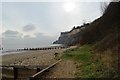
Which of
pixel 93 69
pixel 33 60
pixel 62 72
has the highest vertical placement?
pixel 33 60

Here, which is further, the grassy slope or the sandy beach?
the sandy beach

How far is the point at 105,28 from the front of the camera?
41656 millimetres

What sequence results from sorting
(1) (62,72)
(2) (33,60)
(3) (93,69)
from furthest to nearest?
(2) (33,60), (1) (62,72), (3) (93,69)

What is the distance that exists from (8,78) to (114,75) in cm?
1270

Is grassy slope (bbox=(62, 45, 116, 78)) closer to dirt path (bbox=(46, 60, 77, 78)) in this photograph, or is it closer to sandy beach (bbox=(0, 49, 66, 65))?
dirt path (bbox=(46, 60, 77, 78))

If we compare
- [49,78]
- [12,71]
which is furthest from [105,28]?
[49,78]

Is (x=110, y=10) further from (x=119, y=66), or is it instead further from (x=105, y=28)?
(x=119, y=66)

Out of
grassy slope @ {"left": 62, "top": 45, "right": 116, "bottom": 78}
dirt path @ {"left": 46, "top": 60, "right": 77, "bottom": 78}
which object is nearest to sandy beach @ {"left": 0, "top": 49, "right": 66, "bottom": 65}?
grassy slope @ {"left": 62, "top": 45, "right": 116, "bottom": 78}

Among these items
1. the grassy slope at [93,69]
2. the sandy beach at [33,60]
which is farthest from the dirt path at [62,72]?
the sandy beach at [33,60]

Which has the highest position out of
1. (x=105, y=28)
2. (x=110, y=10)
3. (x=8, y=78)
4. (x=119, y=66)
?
(x=110, y=10)

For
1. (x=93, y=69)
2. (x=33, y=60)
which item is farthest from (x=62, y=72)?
(x=33, y=60)

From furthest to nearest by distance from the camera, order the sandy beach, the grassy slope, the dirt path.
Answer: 1. the sandy beach
2. the dirt path
3. the grassy slope

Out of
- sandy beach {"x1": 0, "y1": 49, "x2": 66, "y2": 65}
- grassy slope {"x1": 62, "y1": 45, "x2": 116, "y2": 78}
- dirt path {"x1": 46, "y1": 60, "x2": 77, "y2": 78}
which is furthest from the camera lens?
sandy beach {"x1": 0, "y1": 49, "x2": 66, "y2": 65}

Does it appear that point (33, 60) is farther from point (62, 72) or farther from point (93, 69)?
point (93, 69)
